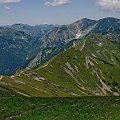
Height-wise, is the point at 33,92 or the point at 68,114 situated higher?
the point at 68,114

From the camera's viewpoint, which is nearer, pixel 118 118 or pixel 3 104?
pixel 118 118

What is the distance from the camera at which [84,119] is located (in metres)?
45.1

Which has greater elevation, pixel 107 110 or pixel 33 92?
pixel 107 110

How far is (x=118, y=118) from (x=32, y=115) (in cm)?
1460

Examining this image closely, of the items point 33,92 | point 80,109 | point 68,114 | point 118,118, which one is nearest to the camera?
point 118,118

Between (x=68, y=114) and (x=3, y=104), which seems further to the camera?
(x=3, y=104)

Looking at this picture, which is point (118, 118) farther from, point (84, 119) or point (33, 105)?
point (33, 105)

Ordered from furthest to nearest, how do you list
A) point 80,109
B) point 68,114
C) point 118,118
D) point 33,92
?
point 33,92 < point 80,109 < point 68,114 < point 118,118

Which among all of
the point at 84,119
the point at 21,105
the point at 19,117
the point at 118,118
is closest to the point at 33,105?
the point at 21,105

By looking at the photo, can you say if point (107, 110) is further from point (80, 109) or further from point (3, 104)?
point (3, 104)

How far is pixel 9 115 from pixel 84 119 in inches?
596

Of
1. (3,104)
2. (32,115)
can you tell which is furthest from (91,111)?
(3,104)

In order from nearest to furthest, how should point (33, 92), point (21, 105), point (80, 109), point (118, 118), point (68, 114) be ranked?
point (118, 118) < point (68, 114) < point (80, 109) < point (21, 105) < point (33, 92)

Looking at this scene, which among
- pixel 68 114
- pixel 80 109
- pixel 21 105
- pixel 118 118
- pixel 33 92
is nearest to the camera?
pixel 118 118
